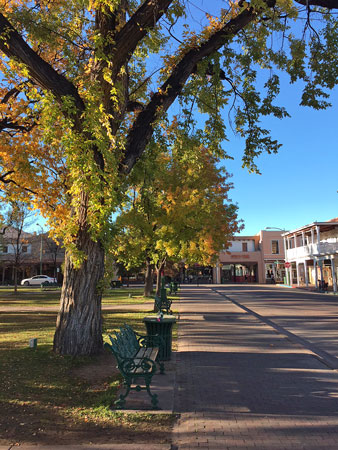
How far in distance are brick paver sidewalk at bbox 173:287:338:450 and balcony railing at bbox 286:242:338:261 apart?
24939mm

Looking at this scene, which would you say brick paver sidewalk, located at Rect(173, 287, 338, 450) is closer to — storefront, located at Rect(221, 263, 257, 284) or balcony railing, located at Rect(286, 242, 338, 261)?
balcony railing, located at Rect(286, 242, 338, 261)

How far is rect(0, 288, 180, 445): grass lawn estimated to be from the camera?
11.9 feet

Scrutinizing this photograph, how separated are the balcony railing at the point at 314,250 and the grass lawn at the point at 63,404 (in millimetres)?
28479

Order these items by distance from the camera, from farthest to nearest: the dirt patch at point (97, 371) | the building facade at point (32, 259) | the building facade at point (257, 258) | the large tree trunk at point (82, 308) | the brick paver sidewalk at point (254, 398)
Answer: the building facade at point (257, 258) → the building facade at point (32, 259) → the large tree trunk at point (82, 308) → the dirt patch at point (97, 371) → the brick paver sidewalk at point (254, 398)

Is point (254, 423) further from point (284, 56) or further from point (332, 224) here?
point (332, 224)

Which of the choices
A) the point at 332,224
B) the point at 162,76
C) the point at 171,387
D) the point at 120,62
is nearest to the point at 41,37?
the point at 120,62

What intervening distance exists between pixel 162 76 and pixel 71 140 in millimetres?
4156

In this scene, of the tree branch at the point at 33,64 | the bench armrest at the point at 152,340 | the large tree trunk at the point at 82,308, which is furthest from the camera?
the large tree trunk at the point at 82,308

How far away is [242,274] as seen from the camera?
6203cm

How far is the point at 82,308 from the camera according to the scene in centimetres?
667

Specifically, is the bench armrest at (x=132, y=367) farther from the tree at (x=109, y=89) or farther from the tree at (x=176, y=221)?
the tree at (x=176, y=221)

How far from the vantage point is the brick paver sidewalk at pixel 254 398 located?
3.55m

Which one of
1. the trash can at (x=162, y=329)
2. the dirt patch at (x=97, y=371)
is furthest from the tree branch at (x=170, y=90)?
the dirt patch at (x=97, y=371)

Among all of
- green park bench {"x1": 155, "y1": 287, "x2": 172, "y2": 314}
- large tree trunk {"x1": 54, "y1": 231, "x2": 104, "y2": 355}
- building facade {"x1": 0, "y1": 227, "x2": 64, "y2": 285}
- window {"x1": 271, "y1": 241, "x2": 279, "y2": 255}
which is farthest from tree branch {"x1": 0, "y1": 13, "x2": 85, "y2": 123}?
window {"x1": 271, "y1": 241, "x2": 279, "y2": 255}
